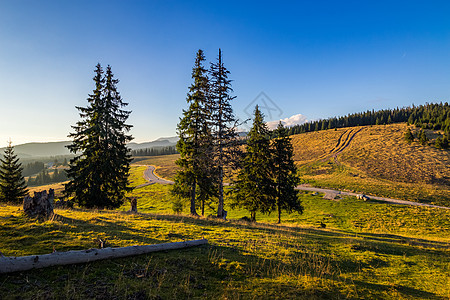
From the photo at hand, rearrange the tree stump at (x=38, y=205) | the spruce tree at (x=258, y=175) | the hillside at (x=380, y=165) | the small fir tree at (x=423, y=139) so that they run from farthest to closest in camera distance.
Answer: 1. the small fir tree at (x=423, y=139)
2. the hillside at (x=380, y=165)
3. the spruce tree at (x=258, y=175)
4. the tree stump at (x=38, y=205)

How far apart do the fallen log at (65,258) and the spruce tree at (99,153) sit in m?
18.4

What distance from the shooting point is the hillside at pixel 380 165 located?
5238 cm

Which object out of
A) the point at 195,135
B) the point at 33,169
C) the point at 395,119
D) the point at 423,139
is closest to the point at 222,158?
the point at 195,135

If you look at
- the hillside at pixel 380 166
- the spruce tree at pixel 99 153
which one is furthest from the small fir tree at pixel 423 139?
the spruce tree at pixel 99 153

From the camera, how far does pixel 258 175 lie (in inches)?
1041

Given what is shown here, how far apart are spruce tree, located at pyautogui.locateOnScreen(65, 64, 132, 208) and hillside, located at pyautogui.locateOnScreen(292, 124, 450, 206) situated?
58.8 metres

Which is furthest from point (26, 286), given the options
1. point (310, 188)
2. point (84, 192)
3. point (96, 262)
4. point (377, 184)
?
point (377, 184)

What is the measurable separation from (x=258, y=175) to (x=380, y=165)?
216ft

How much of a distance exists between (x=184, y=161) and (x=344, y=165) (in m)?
73.3

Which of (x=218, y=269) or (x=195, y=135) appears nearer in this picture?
(x=218, y=269)

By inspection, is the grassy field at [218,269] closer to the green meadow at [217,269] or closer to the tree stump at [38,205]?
the green meadow at [217,269]

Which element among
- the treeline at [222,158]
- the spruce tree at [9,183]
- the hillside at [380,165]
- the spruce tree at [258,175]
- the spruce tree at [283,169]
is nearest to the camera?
the treeline at [222,158]

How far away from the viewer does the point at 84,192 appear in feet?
74.5

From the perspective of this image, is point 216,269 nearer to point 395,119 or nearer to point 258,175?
point 258,175
